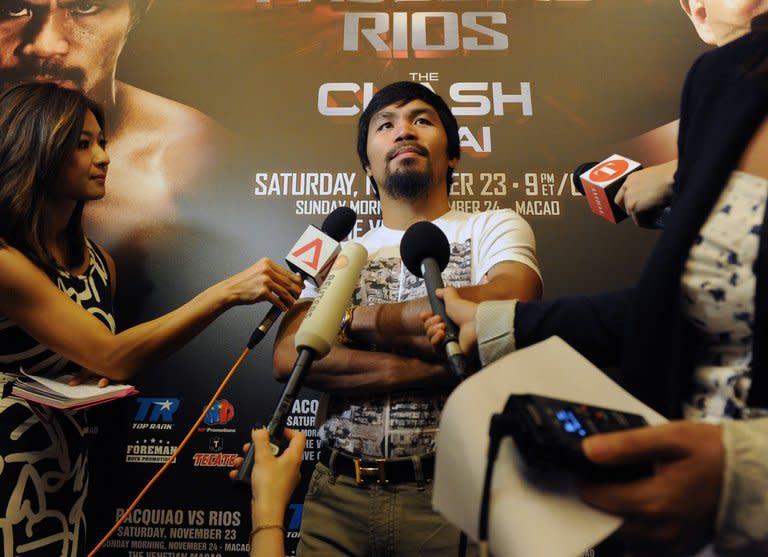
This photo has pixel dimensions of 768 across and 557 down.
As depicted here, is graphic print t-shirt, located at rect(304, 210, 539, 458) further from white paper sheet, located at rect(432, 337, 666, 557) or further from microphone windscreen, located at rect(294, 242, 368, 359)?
white paper sheet, located at rect(432, 337, 666, 557)

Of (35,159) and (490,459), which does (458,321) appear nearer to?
(490,459)

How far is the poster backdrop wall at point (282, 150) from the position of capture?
215cm

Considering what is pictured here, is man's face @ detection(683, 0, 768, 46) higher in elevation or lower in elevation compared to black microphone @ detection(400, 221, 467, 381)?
higher

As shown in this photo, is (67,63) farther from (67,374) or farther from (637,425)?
(637,425)

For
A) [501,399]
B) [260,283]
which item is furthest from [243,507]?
[501,399]

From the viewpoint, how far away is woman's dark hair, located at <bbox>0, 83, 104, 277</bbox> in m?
1.76

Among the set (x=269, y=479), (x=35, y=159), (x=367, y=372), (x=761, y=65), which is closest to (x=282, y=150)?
(x=35, y=159)

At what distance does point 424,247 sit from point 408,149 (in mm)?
843

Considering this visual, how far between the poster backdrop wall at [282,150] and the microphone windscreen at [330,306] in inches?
40.2

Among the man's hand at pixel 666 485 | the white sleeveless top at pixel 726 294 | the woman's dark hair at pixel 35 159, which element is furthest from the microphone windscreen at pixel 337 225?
the man's hand at pixel 666 485

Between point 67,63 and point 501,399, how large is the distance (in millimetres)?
2719

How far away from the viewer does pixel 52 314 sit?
1591 millimetres

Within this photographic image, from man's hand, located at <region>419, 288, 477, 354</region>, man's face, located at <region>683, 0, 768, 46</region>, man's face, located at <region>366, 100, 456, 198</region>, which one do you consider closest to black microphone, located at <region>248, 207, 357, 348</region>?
man's hand, located at <region>419, 288, 477, 354</region>

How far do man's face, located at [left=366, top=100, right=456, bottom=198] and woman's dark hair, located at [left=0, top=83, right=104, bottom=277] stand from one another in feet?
3.44
